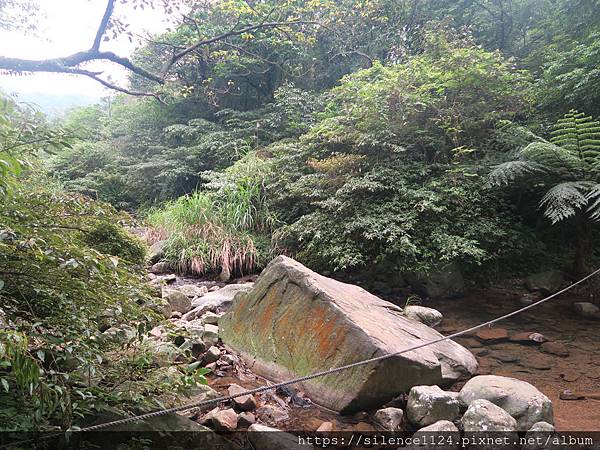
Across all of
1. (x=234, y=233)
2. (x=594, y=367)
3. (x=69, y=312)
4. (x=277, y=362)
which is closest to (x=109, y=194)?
A: (x=234, y=233)

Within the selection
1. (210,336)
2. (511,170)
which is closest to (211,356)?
(210,336)

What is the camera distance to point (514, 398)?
7.66 feet

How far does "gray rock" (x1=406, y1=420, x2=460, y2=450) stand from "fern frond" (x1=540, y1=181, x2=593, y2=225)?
3.00 m

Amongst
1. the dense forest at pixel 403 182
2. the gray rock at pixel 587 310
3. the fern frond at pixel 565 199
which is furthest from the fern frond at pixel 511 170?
the gray rock at pixel 587 310

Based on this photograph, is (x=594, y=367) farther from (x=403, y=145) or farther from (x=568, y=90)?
(x=568, y=90)

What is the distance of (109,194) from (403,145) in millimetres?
7765

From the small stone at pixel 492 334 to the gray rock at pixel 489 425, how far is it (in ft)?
5.57

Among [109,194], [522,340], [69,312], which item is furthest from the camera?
[109,194]

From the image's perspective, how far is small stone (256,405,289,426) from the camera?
237 cm

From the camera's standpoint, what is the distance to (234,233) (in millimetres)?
5871

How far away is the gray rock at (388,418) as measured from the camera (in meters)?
2.30

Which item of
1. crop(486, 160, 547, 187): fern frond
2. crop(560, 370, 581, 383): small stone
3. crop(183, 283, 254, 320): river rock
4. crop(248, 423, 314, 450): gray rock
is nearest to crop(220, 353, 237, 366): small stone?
crop(183, 283, 254, 320): river rock

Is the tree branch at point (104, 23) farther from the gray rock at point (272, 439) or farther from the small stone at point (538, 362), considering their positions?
the small stone at point (538, 362)

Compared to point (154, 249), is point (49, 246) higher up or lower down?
higher up
